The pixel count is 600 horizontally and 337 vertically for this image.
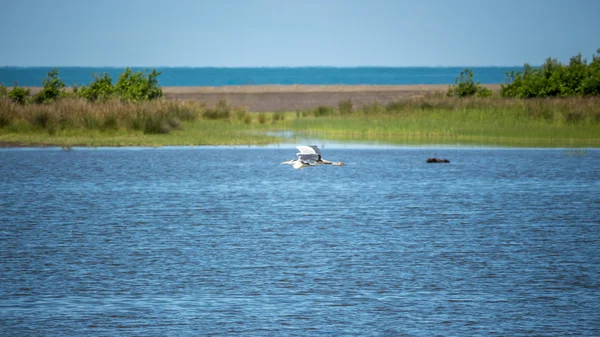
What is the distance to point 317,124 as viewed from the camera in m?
45.5

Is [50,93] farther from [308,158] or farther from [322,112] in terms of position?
[308,158]

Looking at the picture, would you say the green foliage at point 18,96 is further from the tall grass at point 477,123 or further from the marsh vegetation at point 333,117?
the tall grass at point 477,123

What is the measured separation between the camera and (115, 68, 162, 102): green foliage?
47088mm

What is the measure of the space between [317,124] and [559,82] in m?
13.2

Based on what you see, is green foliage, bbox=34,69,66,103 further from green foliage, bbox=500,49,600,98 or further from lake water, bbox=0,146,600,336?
green foliage, bbox=500,49,600,98

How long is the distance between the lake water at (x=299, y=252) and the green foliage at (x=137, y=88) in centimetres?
1985

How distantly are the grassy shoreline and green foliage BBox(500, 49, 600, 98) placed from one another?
8.08ft

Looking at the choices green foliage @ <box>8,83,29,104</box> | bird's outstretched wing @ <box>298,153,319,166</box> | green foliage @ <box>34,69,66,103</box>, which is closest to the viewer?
bird's outstretched wing @ <box>298,153,319,166</box>

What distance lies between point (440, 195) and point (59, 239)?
9.65 meters

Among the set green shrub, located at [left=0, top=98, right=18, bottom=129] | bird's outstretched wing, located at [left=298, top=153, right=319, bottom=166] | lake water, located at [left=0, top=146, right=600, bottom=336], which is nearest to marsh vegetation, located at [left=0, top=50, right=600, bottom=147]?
green shrub, located at [left=0, top=98, right=18, bottom=129]


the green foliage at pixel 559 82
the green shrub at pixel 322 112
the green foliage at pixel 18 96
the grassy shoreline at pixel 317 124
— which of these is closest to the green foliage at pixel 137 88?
the grassy shoreline at pixel 317 124

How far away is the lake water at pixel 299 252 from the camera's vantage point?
10.5m

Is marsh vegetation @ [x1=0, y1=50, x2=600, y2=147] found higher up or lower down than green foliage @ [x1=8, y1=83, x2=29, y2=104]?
lower down

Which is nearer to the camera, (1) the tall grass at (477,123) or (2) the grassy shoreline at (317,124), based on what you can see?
(2) the grassy shoreline at (317,124)
